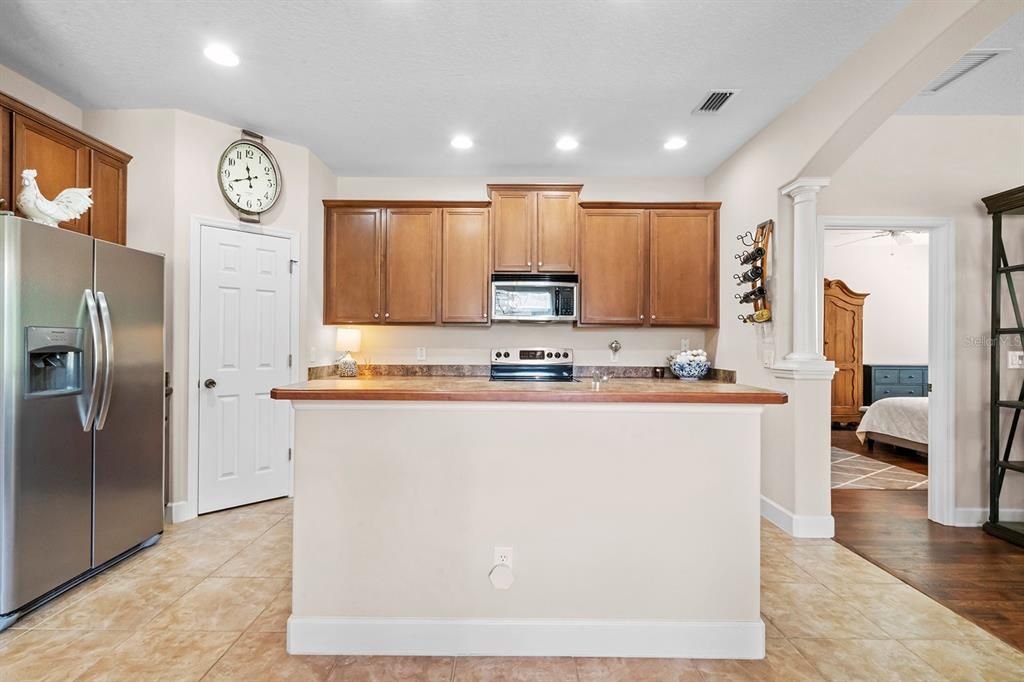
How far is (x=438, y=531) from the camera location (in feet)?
6.58

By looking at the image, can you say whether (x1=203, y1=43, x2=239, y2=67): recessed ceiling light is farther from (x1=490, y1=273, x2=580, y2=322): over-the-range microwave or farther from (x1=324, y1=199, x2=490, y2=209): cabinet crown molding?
(x1=490, y1=273, x2=580, y2=322): over-the-range microwave

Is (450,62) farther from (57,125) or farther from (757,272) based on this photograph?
(757,272)

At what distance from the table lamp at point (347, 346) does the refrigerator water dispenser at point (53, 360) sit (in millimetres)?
2130

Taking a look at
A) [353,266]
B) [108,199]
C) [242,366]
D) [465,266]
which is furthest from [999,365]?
[108,199]

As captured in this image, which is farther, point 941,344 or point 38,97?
point 941,344

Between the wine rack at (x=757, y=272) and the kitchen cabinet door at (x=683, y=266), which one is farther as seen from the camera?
the kitchen cabinet door at (x=683, y=266)

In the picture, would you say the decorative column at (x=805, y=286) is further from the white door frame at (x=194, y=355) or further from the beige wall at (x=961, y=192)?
the white door frame at (x=194, y=355)

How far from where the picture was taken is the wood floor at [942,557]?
232 cm

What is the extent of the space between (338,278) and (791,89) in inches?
145

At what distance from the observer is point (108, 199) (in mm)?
3133

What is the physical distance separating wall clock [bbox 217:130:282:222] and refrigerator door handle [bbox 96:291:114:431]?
1326mm

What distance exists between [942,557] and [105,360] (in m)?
4.84

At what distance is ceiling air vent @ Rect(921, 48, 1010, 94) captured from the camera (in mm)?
2641

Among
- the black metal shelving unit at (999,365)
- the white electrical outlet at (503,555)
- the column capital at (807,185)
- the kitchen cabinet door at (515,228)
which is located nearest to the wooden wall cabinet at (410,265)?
the kitchen cabinet door at (515,228)
